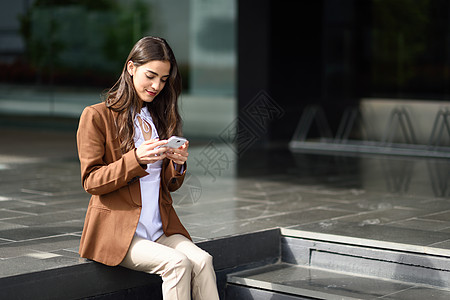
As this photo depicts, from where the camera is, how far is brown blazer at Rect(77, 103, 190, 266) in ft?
12.0

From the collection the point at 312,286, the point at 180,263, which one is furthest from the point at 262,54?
the point at 180,263

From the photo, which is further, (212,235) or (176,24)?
(176,24)

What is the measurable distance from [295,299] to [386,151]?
6.75 m

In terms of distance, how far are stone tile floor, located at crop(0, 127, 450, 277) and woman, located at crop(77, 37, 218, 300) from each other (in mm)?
434

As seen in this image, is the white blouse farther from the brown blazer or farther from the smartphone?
the smartphone

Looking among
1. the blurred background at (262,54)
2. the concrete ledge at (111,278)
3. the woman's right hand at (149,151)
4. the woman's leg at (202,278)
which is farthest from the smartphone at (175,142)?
the blurred background at (262,54)

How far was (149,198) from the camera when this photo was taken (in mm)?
3857

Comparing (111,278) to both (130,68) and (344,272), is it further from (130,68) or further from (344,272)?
(344,272)

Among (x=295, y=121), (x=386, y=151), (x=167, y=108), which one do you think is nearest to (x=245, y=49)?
(x=295, y=121)

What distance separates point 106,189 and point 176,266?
0.52 metres

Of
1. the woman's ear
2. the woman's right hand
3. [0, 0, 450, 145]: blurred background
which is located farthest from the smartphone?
[0, 0, 450, 145]: blurred background

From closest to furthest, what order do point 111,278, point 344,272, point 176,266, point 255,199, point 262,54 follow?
1. point 176,266
2. point 111,278
3. point 344,272
4. point 255,199
5. point 262,54

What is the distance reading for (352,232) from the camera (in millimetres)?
5105

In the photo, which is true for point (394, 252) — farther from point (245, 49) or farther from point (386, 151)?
point (245, 49)
